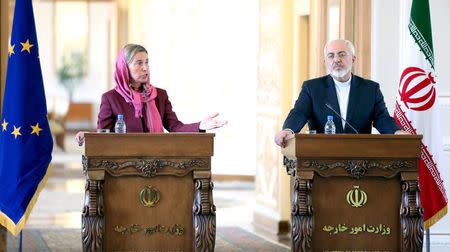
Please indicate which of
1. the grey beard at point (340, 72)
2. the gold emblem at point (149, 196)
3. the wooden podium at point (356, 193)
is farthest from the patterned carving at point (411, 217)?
the gold emblem at point (149, 196)

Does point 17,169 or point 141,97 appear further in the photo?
point 17,169

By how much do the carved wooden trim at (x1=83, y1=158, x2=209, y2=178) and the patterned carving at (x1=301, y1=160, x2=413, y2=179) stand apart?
0.75 metres

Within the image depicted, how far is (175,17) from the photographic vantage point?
17.5 meters

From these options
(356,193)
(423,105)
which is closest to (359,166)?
(356,193)

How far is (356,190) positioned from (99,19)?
2349 centimetres

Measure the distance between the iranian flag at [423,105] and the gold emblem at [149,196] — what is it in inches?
86.8

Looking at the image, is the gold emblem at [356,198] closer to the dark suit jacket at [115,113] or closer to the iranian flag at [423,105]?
the dark suit jacket at [115,113]

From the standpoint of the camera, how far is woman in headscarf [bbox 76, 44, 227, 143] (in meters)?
6.95

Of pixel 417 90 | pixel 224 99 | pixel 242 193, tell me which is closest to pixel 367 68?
pixel 417 90

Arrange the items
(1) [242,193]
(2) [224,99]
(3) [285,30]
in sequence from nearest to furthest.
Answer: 1. (3) [285,30]
2. (1) [242,193]
3. (2) [224,99]

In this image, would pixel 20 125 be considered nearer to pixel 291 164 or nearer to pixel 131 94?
pixel 131 94

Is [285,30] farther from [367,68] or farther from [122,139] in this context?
[122,139]

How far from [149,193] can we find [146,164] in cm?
20

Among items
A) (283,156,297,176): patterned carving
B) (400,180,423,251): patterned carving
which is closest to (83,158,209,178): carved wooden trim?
(283,156,297,176): patterned carving
